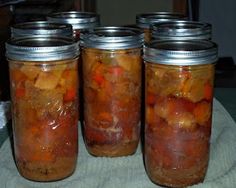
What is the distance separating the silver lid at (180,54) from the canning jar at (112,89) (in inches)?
3.0

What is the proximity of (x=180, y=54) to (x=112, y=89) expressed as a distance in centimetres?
17

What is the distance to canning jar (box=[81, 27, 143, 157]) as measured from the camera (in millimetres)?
817

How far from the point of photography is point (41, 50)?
2.37 feet

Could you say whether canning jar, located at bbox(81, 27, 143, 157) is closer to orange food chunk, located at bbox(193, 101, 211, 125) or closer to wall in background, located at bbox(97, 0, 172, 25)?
orange food chunk, located at bbox(193, 101, 211, 125)

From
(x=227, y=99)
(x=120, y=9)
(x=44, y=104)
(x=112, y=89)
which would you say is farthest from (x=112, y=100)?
(x=120, y=9)

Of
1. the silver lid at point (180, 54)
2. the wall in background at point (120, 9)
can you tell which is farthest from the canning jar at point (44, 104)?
the wall in background at point (120, 9)

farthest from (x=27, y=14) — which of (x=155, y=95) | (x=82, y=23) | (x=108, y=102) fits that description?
(x=155, y=95)

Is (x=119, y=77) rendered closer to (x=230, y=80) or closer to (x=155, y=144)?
(x=155, y=144)

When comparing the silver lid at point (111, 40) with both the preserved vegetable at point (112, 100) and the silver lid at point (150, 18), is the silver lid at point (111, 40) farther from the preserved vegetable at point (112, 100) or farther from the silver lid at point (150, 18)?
the silver lid at point (150, 18)

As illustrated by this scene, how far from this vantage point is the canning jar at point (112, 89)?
817mm

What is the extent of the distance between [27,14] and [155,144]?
98cm

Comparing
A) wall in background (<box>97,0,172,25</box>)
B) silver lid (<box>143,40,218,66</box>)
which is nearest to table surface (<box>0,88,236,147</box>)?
silver lid (<box>143,40,218,66</box>)

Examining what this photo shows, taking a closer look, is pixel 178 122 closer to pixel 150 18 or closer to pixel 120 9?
pixel 150 18

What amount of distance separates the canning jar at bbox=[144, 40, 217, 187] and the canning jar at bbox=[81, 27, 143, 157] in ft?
0.23
